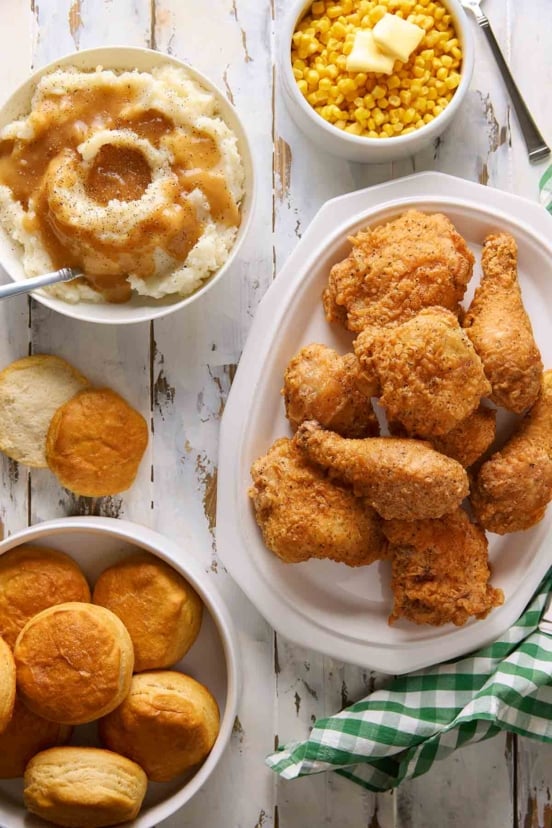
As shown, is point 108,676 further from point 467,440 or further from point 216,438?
point 467,440

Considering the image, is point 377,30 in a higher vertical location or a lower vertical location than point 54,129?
higher

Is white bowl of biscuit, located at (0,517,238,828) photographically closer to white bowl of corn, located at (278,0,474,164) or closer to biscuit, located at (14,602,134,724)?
biscuit, located at (14,602,134,724)

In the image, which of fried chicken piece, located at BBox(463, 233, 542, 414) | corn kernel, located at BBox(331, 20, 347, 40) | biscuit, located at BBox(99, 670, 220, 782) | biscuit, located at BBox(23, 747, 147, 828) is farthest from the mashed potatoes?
biscuit, located at BBox(23, 747, 147, 828)

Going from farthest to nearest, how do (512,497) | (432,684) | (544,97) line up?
(544,97), (432,684), (512,497)

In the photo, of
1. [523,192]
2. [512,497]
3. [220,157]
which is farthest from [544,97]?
[512,497]

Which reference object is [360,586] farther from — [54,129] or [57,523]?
[54,129]

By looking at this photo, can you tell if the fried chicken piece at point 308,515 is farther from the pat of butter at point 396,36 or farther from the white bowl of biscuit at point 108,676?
the pat of butter at point 396,36
